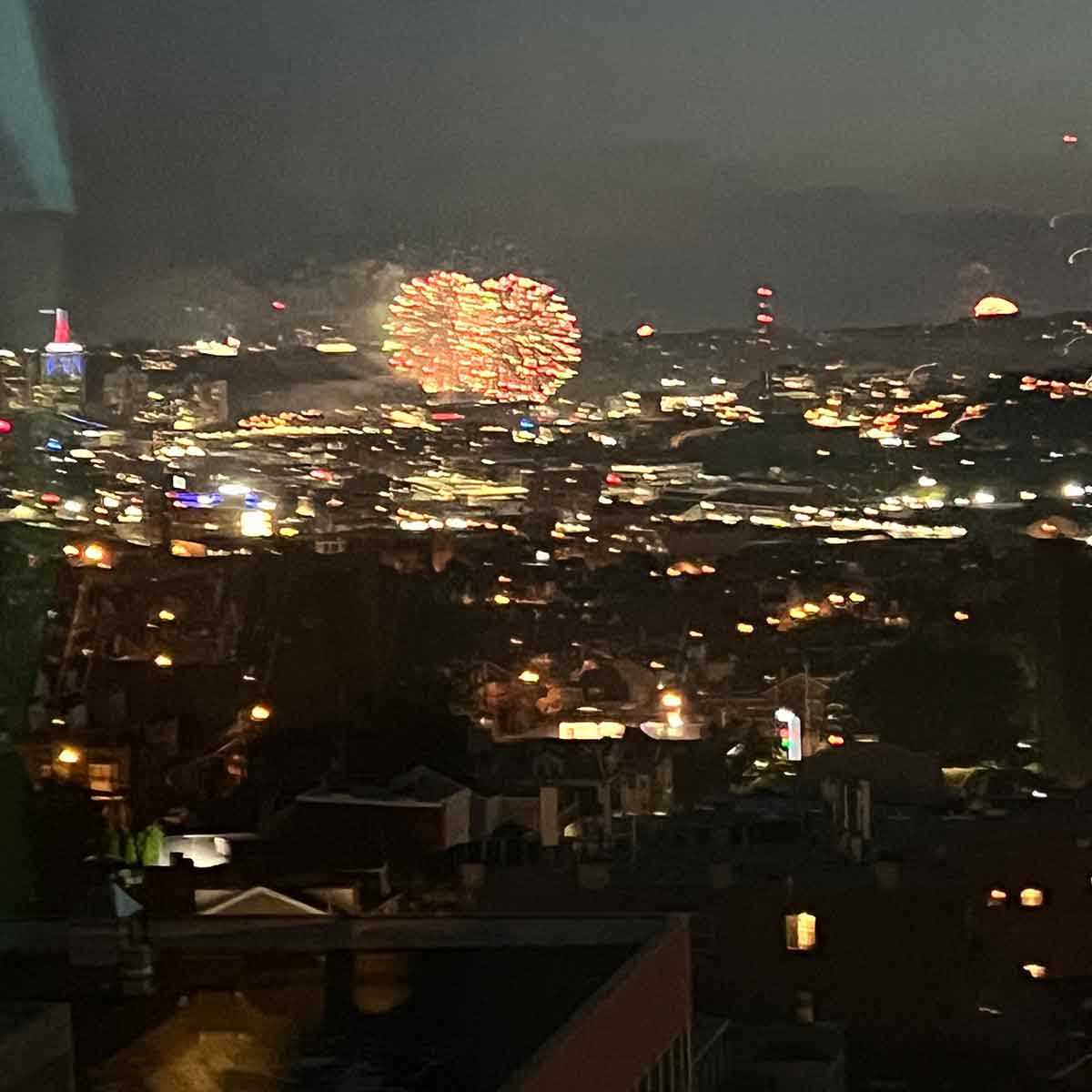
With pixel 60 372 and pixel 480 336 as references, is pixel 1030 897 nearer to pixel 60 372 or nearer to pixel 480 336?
pixel 480 336

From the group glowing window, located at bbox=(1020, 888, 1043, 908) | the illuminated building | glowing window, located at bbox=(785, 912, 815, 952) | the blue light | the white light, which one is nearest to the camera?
glowing window, located at bbox=(785, 912, 815, 952)

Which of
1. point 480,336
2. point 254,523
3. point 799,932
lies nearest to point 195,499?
point 254,523

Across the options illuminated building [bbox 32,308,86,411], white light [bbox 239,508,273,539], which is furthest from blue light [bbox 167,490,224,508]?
illuminated building [bbox 32,308,86,411]

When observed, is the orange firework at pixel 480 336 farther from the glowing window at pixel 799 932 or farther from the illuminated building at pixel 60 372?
the glowing window at pixel 799 932

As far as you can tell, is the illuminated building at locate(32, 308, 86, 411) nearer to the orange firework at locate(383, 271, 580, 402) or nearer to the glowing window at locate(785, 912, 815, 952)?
the orange firework at locate(383, 271, 580, 402)

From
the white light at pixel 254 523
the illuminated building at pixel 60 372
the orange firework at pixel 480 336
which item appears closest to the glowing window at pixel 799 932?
the orange firework at pixel 480 336

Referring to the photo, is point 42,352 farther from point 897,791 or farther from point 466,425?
point 897,791
